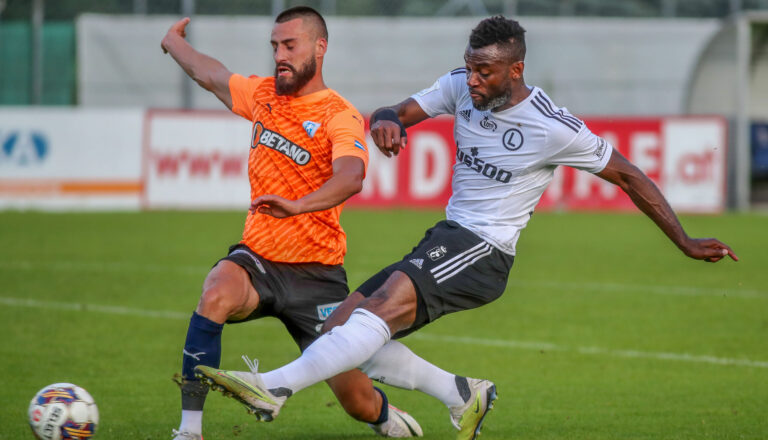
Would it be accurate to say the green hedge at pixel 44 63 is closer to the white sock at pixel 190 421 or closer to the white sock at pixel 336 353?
the white sock at pixel 190 421

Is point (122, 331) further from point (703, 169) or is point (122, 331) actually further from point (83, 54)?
point (83, 54)

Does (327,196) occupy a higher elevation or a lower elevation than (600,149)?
lower

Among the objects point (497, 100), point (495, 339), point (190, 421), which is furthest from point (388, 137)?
point (495, 339)

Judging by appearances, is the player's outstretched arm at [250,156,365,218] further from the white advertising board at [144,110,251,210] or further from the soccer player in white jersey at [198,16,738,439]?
the white advertising board at [144,110,251,210]

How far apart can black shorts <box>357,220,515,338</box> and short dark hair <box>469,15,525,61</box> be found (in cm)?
91

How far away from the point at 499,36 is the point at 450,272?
1169 mm

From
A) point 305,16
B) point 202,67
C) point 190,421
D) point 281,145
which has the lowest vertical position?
point 190,421

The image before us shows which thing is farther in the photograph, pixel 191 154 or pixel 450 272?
pixel 191 154

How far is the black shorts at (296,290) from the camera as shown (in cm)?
559

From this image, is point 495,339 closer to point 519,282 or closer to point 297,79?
point 519,282

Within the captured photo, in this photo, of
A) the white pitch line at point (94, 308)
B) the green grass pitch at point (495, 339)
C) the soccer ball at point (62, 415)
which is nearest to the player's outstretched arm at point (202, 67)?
the soccer ball at point (62, 415)

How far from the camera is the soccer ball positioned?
206 inches

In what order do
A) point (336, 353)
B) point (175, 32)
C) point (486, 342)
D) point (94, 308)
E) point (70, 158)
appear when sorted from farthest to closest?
point (70, 158) → point (94, 308) → point (486, 342) → point (175, 32) → point (336, 353)

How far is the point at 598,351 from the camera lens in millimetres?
8969
